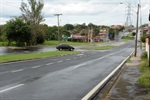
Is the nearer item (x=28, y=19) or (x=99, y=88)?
(x=99, y=88)

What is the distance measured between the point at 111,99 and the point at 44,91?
299cm

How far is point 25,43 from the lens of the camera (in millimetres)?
85125

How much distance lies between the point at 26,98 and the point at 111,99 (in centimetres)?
274

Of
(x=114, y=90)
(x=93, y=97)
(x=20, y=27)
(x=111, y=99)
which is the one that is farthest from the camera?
(x=20, y=27)

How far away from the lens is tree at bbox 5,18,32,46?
78.3m

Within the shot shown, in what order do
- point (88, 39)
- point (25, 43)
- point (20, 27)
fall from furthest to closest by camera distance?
point (88, 39) → point (25, 43) → point (20, 27)

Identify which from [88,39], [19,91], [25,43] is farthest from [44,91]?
[88,39]

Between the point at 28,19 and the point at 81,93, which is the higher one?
the point at 28,19

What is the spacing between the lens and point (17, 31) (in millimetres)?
77625

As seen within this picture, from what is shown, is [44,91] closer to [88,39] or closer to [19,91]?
[19,91]

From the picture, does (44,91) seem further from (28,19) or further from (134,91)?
(28,19)

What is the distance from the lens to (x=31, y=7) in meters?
87.3

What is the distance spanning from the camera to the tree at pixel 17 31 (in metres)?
78.3

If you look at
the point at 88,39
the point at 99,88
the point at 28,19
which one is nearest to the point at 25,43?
the point at 28,19
